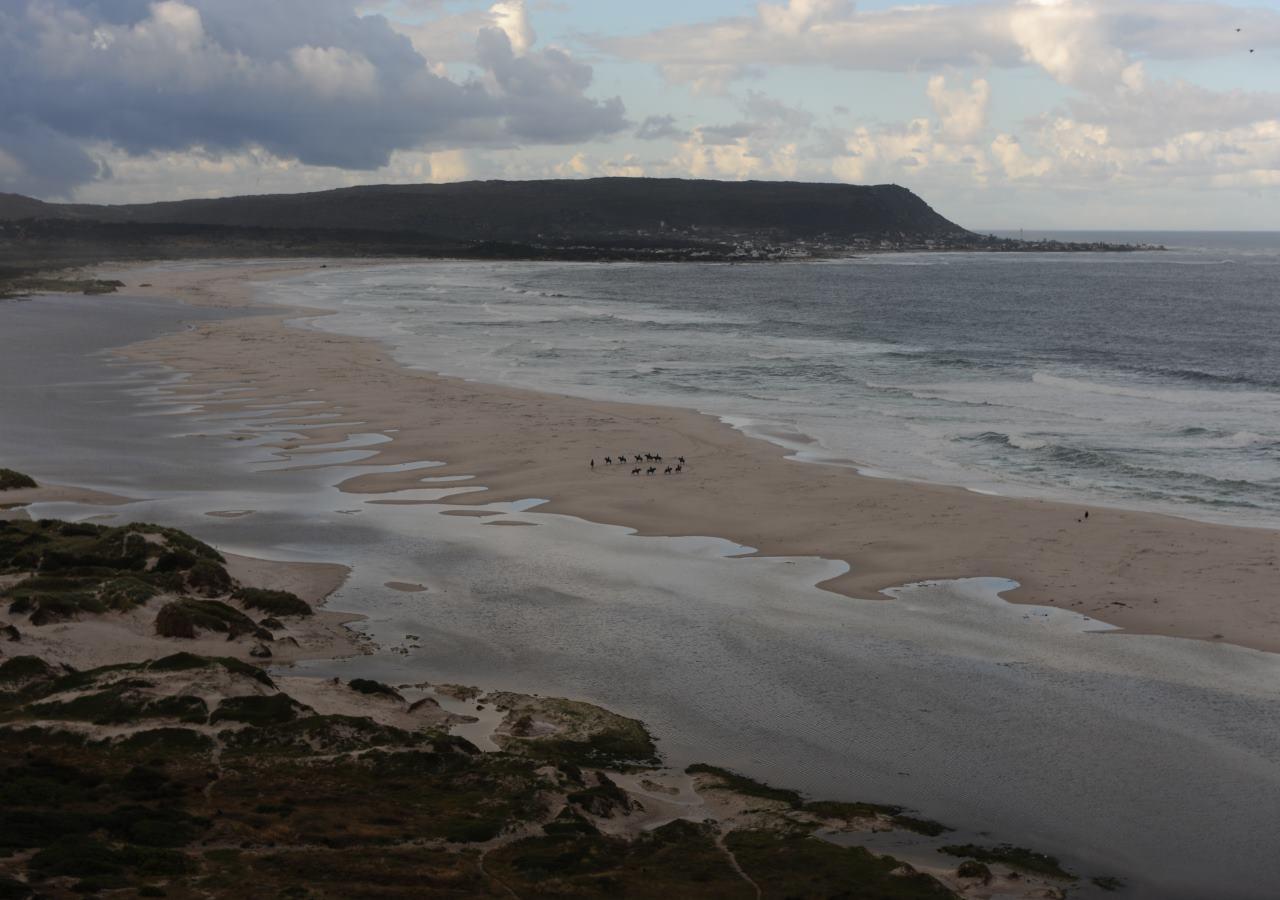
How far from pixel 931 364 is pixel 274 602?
4896 centimetres

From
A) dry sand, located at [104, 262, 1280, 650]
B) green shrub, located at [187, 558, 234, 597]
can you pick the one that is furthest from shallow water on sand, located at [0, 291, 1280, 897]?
green shrub, located at [187, 558, 234, 597]

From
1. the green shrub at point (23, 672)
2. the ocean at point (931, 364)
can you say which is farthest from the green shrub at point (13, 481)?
the ocean at point (931, 364)

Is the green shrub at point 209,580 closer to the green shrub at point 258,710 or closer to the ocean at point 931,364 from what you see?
the green shrub at point 258,710

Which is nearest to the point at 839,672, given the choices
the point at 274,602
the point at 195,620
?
the point at 274,602

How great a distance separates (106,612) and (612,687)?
797 centimetres

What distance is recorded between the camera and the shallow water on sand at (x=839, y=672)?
46.9 feet

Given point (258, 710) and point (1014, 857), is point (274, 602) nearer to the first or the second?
point (258, 710)

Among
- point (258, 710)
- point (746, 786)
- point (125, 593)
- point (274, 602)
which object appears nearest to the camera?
point (746, 786)

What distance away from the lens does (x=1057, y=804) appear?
1434cm

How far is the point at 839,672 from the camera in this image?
18391mm

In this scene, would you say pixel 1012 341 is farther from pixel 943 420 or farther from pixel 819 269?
pixel 819 269

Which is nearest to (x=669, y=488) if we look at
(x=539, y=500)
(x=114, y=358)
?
(x=539, y=500)

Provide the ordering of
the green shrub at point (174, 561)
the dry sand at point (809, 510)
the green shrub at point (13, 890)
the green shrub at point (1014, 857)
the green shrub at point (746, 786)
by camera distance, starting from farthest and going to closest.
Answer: the dry sand at point (809, 510) < the green shrub at point (174, 561) < the green shrub at point (746, 786) < the green shrub at point (1014, 857) < the green shrub at point (13, 890)

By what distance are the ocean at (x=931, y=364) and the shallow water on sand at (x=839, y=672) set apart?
1123 centimetres
